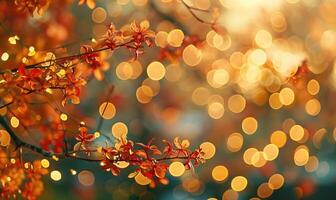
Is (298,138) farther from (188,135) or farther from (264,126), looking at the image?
(188,135)

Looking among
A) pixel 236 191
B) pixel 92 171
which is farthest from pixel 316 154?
pixel 92 171

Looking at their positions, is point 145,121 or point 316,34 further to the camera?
point 145,121

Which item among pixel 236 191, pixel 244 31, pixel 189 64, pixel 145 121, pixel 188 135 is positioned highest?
pixel 244 31

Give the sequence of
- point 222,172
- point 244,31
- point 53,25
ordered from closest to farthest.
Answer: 1. point 53,25
2. point 244,31
3. point 222,172

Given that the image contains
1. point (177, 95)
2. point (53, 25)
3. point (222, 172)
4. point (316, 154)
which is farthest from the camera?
point (177, 95)

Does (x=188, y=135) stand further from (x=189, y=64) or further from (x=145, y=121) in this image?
(x=189, y=64)

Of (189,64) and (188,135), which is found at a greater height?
(189,64)
